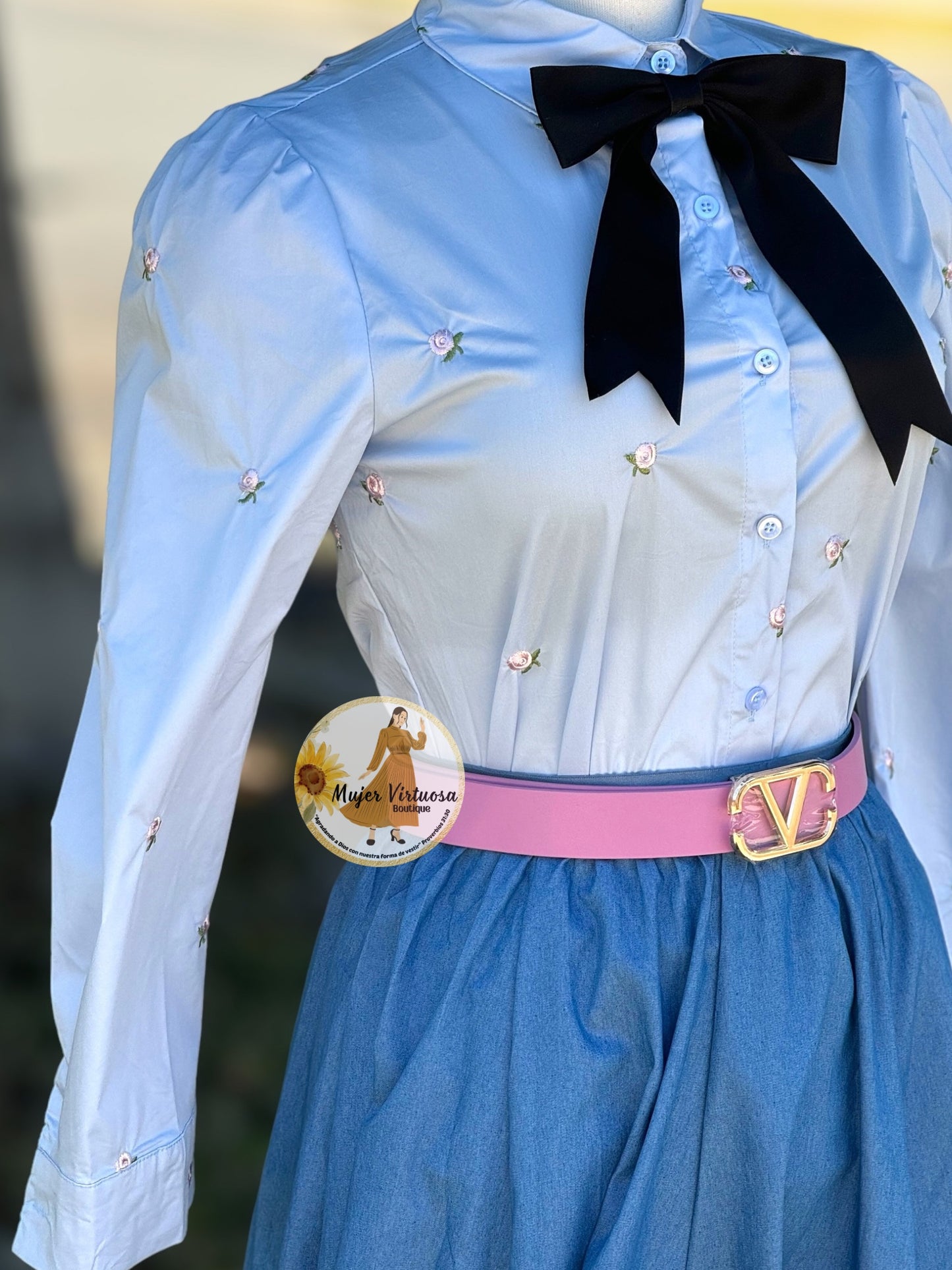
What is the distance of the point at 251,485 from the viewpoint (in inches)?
32.2

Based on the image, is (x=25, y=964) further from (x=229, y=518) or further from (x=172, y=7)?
(x=229, y=518)

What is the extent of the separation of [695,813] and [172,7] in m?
1.75

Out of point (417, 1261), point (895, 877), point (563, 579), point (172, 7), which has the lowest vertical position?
point (417, 1261)

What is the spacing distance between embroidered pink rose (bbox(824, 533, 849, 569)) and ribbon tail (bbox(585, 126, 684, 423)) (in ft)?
0.47

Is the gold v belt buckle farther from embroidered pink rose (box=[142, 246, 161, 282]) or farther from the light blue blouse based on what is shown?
embroidered pink rose (box=[142, 246, 161, 282])

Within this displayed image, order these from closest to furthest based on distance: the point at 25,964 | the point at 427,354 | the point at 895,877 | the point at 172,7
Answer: the point at 427,354, the point at 895,877, the point at 172,7, the point at 25,964

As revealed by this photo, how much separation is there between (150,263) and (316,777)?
0.34 m

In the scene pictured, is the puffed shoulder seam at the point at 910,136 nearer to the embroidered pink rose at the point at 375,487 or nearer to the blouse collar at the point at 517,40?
the blouse collar at the point at 517,40

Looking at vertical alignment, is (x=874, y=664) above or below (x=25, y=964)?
above

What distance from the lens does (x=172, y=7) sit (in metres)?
2.14

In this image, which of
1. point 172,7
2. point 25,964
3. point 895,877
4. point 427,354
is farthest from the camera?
point 25,964

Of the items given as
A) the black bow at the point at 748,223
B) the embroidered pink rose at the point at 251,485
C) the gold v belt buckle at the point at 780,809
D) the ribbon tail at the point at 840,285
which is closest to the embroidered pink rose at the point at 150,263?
the embroidered pink rose at the point at 251,485

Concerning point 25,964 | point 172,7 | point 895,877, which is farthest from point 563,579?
point 25,964

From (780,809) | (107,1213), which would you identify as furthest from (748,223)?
(107,1213)
